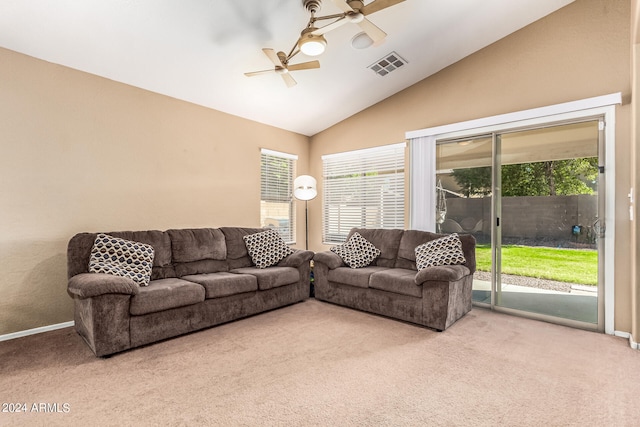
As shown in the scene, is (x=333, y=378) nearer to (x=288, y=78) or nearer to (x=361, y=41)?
(x=288, y=78)

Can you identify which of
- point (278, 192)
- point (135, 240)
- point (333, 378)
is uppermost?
point (278, 192)

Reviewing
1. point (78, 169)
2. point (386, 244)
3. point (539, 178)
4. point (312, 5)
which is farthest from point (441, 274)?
point (78, 169)

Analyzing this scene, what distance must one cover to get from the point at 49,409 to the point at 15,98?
9.09ft

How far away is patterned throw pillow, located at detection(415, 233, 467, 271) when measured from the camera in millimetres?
3533

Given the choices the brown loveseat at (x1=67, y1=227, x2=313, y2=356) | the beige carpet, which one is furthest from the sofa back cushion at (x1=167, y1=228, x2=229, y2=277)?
the beige carpet

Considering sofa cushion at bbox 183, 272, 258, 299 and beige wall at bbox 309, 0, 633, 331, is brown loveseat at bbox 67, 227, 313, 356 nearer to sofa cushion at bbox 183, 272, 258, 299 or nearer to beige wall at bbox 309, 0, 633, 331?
sofa cushion at bbox 183, 272, 258, 299

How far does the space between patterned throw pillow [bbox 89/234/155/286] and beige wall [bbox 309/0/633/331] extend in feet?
11.8

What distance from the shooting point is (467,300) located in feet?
11.9

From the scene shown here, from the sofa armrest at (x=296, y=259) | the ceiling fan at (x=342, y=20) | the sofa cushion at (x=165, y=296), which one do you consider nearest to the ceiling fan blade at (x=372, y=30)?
the ceiling fan at (x=342, y=20)

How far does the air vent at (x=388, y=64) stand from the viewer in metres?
3.81

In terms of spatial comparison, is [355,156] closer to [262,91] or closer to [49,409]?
[262,91]

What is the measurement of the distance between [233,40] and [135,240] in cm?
231

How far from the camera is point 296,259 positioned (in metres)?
4.11

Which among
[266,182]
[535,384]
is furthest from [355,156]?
[535,384]
